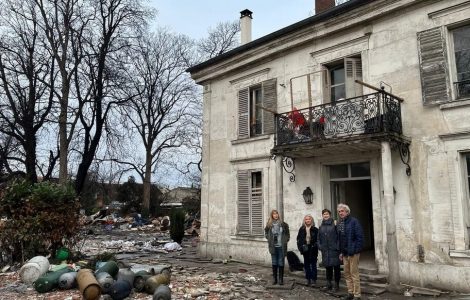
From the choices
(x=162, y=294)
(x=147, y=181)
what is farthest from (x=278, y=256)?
(x=147, y=181)

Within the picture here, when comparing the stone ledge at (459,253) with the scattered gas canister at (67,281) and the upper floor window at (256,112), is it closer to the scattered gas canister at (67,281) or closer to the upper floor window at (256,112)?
the upper floor window at (256,112)

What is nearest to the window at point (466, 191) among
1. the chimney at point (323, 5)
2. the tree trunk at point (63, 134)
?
the chimney at point (323, 5)

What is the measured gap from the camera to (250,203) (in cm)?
1307

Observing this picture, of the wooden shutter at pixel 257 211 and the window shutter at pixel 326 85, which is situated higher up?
the window shutter at pixel 326 85

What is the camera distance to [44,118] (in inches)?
839

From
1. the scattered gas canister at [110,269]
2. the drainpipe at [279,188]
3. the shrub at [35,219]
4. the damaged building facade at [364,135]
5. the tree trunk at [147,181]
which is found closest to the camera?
the scattered gas canister at [110,269]

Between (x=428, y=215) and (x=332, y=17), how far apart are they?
18.7 ft

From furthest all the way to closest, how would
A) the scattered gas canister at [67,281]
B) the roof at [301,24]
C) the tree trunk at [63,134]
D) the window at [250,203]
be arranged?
the tree trunk at [63,134] < the window at [250,203] < the roof at [301,24] < the scattered gas canister at [67,281]

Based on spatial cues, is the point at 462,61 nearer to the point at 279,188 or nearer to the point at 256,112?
the point at 279,188

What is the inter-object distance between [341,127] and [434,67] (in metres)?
2.49

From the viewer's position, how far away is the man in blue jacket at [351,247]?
25.3 ft

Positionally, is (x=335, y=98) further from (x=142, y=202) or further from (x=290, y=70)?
(x=142, y=202)

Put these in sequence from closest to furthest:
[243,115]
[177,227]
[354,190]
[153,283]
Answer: [153,283] → [354,190] → [243,115] → [177,227]

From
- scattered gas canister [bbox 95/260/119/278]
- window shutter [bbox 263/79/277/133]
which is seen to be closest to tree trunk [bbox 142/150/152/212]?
window shutter [bbox 263/79/277/133]
